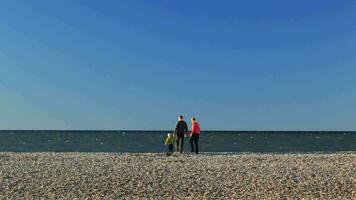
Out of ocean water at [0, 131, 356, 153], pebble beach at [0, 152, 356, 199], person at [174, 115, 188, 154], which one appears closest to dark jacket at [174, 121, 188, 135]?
person at [174, 115, 188, 154]

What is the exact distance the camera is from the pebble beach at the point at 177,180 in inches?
533

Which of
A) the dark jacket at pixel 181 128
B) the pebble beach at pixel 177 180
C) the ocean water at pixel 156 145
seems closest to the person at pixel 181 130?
the dark jacket at pixel 181 128

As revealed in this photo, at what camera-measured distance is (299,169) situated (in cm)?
1705

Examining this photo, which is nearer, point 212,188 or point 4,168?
point 212,188

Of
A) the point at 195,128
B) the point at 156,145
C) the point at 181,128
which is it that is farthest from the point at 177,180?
the point at 156,145

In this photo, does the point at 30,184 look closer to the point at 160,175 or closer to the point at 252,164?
the point at 160,175

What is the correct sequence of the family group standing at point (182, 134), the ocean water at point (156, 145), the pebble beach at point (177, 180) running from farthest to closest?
the ocean water at point (156, 145) < the family group standing at point (182, 134) < the pebble beach at point (177, 180)

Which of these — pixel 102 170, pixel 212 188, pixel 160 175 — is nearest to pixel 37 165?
pixel 102 170

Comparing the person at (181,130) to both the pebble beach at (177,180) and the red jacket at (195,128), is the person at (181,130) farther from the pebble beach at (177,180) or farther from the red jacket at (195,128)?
the pebble beach at (177,180)

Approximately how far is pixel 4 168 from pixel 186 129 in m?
10.4

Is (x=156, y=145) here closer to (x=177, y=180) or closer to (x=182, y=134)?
(x=182, y=134)

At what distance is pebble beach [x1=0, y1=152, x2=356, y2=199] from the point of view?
13.5 metres

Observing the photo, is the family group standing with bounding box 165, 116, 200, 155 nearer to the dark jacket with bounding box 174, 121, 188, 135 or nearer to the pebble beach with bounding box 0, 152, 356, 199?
the dark jacket with bounding box 174, 121, 188, 135

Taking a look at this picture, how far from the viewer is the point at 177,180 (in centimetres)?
1495
